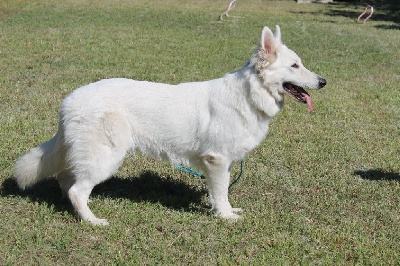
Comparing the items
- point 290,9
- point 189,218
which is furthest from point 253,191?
point 290,9

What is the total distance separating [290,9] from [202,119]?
81.5 feet

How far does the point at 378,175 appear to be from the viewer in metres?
6.85

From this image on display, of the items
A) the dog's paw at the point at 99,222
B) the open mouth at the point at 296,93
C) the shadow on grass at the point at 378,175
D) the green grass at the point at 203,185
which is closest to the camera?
the green grass at the point at 203,185

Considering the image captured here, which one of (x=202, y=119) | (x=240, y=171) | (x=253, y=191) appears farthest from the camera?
(x=240, y=171)

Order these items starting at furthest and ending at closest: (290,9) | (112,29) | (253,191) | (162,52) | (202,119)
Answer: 1. (290,9)
2. (112,29)
3. (162,52)
4. (253,191)
5. (202,119)

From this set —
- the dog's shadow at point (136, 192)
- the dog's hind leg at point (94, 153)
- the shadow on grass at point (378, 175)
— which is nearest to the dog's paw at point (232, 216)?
the dog's shadow at point (136, 192)

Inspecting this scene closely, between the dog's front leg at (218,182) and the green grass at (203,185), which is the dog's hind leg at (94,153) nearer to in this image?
the green grass at (203,185)

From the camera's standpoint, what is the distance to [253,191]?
6238 mm

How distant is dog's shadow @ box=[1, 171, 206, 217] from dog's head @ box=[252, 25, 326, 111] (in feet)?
5.16

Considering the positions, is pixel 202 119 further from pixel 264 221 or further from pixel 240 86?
pixel 264 221

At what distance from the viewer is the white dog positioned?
5008 mm

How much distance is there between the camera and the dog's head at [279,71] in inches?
199

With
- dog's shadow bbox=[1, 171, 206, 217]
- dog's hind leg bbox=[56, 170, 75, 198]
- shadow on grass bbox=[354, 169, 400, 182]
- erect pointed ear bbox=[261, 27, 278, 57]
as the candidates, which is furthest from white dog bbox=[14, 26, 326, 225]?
shadow on grass bbox=[354, 169, 400, 182]

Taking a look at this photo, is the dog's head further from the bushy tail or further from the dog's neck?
the bushy tail
